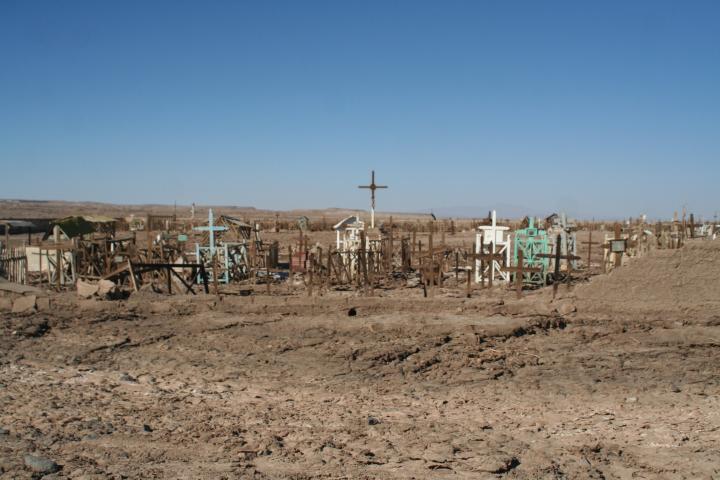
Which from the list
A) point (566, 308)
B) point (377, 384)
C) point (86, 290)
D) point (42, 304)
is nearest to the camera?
point (377, 384)

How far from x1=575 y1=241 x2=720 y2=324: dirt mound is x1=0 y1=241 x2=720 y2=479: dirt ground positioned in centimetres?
3

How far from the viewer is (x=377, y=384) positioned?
27.2ft

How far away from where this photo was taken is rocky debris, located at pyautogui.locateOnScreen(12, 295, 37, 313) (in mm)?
12391

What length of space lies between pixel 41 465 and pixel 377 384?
425cm

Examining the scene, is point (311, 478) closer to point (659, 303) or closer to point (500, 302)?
point (500, 302)

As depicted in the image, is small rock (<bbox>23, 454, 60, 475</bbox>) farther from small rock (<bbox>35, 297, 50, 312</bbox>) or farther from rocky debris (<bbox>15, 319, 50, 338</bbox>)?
small rock (<bbox>35, 297, 50, 312</bbox>)

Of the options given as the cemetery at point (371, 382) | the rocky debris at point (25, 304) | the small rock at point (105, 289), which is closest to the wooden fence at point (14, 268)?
the cemetery at point (371, 382)

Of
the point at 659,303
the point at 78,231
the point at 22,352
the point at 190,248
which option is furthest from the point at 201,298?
the point at 190,248

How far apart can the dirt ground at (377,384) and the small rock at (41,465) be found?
0.10 meters

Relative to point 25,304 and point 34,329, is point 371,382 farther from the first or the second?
point 25,304

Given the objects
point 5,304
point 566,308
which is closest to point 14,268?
point 5,304

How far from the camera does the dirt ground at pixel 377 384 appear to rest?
5.83m

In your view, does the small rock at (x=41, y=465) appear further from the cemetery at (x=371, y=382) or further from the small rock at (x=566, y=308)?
the small rock at (x=566, y=308)

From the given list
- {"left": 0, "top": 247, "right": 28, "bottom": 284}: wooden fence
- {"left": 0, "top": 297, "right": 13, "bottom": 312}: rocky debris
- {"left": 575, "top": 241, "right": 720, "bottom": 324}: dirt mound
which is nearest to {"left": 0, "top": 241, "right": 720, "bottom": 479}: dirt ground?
{"left": 575, "top": 241, "right": 720, "bottom": 324}: dirt mound
